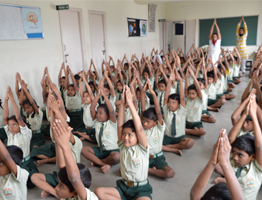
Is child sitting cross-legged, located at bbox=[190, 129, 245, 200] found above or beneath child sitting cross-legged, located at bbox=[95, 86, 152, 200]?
above

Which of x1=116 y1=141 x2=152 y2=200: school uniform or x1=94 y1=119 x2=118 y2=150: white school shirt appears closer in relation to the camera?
x1=116 y1=141 x2=152 y2=200: school uniform

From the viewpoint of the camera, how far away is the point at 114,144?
2.61 m

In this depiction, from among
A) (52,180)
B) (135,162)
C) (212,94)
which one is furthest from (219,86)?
(52,180)

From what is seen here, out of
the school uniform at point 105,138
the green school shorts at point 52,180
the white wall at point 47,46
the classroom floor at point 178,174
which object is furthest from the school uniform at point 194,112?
the white wall at point 47,46

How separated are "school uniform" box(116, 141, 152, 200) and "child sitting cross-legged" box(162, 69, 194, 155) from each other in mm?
949

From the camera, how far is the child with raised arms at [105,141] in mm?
2476

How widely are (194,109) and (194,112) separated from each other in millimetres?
43

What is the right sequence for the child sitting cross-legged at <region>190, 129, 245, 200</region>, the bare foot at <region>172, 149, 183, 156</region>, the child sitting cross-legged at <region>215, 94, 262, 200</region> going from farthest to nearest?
the bare foot at <region>172, 149, 183, 156</region> < the child sitting cross-legged at <region>215, 94, 262, 200</region> < the child sitting cross-legged at <region>190, 129, 245, 200</region>

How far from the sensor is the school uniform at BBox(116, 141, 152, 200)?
5.94 ft

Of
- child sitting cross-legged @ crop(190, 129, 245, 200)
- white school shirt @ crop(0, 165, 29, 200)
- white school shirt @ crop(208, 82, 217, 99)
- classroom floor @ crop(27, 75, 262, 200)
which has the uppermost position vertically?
child sitting cross-legged @ crop(190, 129, 245, 200)

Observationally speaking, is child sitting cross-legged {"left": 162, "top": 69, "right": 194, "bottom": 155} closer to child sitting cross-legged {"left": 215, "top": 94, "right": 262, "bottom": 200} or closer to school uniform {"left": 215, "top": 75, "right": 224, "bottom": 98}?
child sitting cross-legged {"left": 215, "top": 94, "right": 262, "bottom": 200}

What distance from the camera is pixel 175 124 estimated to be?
9.09ft

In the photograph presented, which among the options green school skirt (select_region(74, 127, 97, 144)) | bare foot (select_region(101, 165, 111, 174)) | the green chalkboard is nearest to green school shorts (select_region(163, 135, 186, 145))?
bare foot (select_region(101, 165, 111, 174))

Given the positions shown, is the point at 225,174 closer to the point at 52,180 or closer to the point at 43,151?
the point at 52,180
